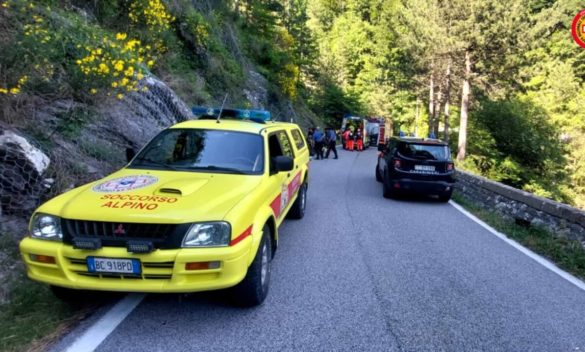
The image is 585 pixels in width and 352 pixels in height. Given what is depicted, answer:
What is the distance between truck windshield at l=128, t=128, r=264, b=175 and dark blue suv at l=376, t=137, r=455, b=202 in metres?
6.51

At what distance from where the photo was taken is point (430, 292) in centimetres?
511

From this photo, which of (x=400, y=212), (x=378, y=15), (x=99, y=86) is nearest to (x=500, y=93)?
(x=400, y=212)

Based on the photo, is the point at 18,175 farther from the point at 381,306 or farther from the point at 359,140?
the point at 359,140

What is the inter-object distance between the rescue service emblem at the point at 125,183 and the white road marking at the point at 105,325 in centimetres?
109

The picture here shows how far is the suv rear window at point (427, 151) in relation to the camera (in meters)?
11.5

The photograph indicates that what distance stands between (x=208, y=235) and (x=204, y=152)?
1.89 metres

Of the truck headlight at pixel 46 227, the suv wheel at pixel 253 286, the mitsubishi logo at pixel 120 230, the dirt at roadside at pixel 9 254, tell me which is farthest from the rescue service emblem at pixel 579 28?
the dirt at roadside at pixel 9 254

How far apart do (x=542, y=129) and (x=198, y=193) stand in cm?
2927

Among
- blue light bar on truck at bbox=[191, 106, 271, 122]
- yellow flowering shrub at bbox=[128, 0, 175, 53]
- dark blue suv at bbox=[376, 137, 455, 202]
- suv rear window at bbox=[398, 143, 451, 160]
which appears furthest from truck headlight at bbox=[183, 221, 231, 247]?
yellow flowering shrub at bbox=[128, 0, 175, 53]

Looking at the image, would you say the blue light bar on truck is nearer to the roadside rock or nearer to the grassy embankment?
the roadside rock

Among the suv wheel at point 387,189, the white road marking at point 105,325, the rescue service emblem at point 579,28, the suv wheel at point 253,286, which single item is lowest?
the suv wheel at point 387,189

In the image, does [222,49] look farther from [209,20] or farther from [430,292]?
[430,292]

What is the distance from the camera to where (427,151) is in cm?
1155

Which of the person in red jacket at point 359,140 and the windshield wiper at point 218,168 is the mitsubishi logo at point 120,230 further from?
the person in red jacket at point 359,140
